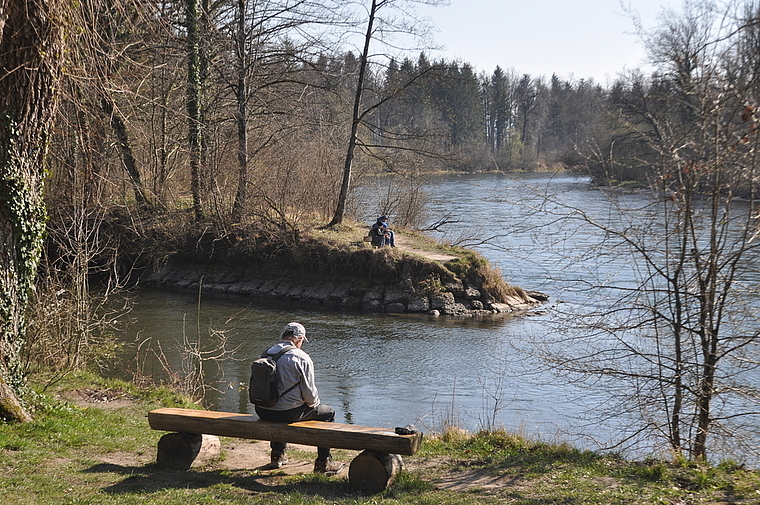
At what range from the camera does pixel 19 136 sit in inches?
316

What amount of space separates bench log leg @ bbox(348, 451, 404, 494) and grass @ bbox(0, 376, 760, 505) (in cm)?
11

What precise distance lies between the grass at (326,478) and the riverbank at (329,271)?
16.7 metres

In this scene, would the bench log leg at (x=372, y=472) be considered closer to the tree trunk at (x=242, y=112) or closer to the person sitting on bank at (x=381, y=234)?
the person sitting on bank at (x=381, y=234)

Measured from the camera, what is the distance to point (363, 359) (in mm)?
18688

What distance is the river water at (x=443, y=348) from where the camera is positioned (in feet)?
34.8

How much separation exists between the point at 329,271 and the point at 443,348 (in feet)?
26.3

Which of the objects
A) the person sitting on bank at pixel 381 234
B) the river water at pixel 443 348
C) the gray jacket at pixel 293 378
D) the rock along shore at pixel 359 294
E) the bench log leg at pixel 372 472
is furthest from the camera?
the person sitting on bank at pixel 381 234

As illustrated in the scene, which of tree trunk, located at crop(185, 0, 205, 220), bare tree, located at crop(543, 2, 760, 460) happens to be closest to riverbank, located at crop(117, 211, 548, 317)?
tree trunk, located at crop(185, 0, 205, 220)

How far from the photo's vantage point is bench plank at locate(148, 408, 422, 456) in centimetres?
657

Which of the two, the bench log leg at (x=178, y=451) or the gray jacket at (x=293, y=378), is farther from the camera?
the bench log leg at (x=178, y=451)

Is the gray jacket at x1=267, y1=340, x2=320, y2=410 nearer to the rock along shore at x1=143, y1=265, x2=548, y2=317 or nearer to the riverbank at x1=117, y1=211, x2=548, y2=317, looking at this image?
the rock along shore at x1=143, y1=265, x2=548, y2=317

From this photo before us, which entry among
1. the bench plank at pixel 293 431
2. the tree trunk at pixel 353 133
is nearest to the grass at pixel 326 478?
the bench plank at pixel 293 431

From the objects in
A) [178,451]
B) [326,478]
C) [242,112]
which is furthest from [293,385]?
[242,112]

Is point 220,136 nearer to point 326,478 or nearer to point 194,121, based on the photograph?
point 194,121
